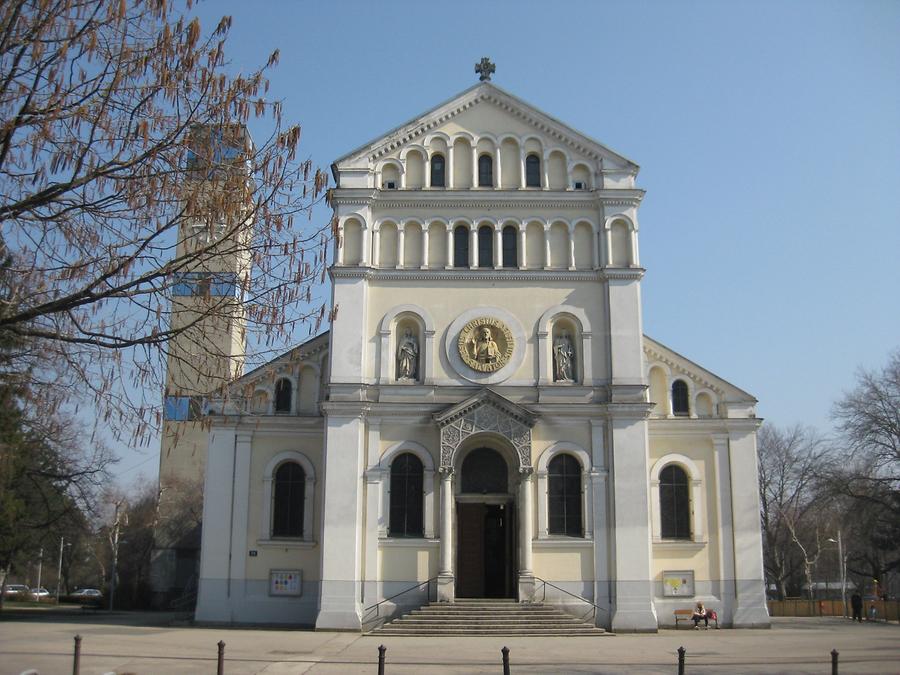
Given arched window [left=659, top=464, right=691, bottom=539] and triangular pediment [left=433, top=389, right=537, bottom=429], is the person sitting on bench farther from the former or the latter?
triangular pediment [left=433, top=389, right=537, bottom=429]

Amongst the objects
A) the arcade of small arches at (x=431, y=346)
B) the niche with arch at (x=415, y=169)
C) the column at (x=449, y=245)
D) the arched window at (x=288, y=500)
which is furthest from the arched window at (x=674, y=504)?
the niche with arch at (x=415, y=169)

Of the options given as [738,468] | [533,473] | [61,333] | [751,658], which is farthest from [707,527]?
[61,333]

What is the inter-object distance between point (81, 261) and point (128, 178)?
54.7 inches

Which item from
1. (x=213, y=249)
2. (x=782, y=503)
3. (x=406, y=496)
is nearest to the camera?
(x=213, y=249)

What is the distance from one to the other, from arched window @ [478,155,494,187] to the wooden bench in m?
17.3

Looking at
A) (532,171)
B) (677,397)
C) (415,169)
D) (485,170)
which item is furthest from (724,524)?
(415,169)

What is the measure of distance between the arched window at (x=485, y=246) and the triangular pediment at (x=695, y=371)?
7010 mm

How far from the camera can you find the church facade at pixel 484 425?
30.8 metres

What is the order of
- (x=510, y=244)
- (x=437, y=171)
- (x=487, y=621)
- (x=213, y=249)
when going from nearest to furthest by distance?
(x=213, y=249)
(x=487, y=621)
(x=510, y=244)
(x=437, y=171)

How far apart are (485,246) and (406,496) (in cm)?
990

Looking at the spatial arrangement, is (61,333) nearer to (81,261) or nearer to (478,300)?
(81,261)

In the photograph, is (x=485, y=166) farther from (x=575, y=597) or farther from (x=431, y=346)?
(x=575, y=597)

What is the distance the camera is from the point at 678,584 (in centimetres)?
3234

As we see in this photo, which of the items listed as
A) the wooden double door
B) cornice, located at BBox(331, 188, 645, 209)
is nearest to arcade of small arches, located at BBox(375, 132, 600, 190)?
cornice, located at BBox(331, 188, 645, 209)
